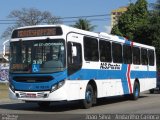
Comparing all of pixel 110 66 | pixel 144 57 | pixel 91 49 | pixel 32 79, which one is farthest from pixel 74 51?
pixel 144 57

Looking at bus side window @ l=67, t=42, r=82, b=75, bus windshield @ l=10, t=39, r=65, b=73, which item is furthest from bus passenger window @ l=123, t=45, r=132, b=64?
bus windshield @ l=10, t=39, r=65, b=73

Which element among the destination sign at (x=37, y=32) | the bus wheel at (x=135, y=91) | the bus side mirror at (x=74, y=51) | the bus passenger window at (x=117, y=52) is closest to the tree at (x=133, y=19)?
the bus wheel at (x=135, y=91)

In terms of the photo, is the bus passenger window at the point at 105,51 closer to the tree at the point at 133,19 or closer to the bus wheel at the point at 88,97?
the bus wheel at the point at 88,97

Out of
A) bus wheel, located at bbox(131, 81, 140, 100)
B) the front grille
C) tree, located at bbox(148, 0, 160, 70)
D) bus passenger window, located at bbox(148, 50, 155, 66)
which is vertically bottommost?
bus wheel, located at bbox(131, 81, 140, 100)

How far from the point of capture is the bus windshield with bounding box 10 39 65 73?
17.3 metres

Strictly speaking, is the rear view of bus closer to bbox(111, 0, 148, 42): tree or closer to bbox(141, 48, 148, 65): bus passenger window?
bbox(141, 48, 148, 65): bus passenger window

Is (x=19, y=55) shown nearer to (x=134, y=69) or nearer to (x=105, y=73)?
(x=105, y=73)

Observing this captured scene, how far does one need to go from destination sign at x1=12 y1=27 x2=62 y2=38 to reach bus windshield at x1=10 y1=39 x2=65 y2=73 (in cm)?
29

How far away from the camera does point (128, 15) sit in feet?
174

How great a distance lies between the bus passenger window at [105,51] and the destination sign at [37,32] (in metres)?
3.22

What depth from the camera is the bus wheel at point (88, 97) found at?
61.6 feet

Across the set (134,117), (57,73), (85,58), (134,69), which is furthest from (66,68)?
(134,69)

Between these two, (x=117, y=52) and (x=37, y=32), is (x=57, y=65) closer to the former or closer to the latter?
(x=37, y=32)

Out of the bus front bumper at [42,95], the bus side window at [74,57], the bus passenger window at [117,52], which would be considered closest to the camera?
the bus front bumper at [42,95]
